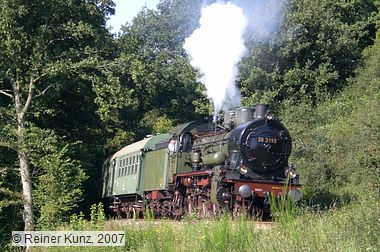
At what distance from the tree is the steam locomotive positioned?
3.07m

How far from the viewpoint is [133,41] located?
24.1 meters

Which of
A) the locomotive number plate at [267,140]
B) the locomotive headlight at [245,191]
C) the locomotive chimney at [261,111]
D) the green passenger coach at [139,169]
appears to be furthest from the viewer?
the green passenger coach at [139,169]

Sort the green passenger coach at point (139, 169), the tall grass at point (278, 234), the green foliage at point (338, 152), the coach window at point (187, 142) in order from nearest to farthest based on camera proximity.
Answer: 1. the tall grass at point (278, 234)
2. the coach window at point (187, 142)
3. the green passenger coach at point (139, 169)
4. the green foliage at point (338, 152)

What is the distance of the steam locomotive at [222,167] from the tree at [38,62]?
307 cm

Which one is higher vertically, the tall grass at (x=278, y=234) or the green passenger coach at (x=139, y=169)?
the green passenger coach at (x=139, y=169)

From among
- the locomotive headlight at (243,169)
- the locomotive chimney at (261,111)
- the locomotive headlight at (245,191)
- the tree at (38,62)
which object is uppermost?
the tree at (38,62)

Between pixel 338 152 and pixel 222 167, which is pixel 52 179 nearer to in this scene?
pixel 222 167

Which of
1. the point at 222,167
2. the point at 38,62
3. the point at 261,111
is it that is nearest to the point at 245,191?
the point at 222,167

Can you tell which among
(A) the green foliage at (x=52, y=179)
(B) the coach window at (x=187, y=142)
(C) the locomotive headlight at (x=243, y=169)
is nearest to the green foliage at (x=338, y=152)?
(C) the locomotive headlight at (x=243, y=169)

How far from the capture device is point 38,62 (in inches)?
798

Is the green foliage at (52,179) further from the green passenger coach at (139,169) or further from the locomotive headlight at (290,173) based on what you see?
the locomotive headlight at (290,173)

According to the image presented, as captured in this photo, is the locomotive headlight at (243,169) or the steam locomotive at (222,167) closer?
the steam locomotive at (222,167)

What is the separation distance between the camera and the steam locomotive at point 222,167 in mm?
15656

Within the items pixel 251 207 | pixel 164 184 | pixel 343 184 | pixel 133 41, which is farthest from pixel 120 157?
pixel 251 207
